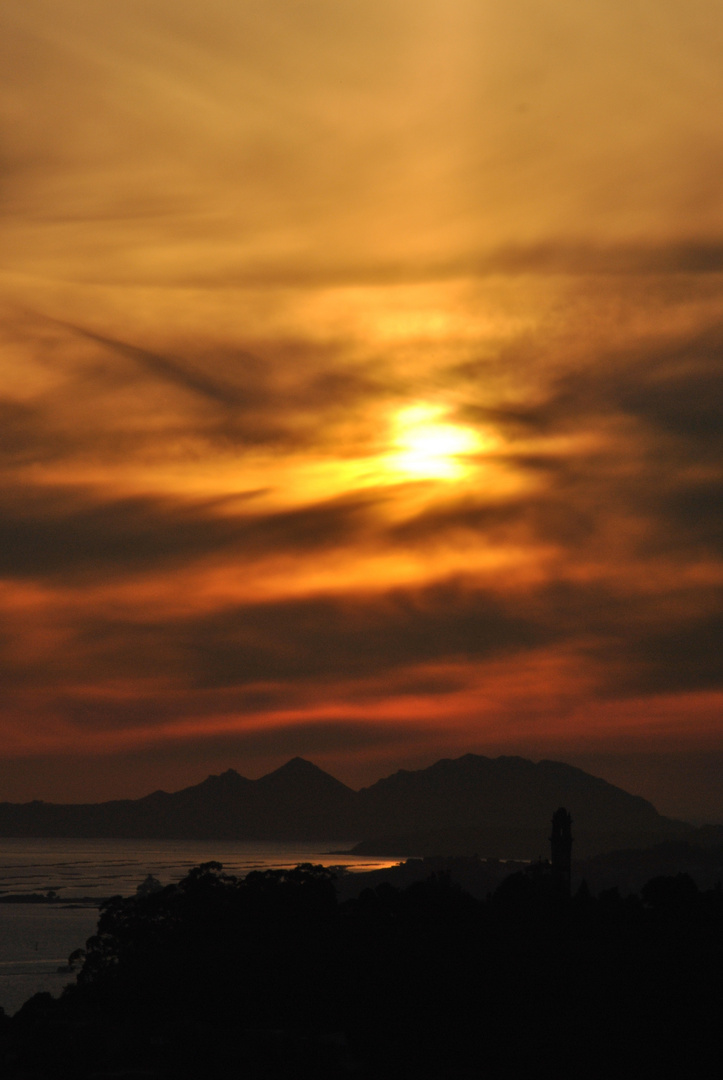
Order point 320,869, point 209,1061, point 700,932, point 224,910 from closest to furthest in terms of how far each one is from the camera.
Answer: point 209,1061, point 700,932, point 224,910, point 320,869

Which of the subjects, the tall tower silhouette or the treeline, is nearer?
the treeline

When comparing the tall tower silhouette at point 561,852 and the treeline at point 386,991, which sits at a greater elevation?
the tall tower silhouette at point 561,852

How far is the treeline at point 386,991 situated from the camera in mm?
56656

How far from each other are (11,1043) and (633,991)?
121 ft

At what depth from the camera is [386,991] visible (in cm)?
6838

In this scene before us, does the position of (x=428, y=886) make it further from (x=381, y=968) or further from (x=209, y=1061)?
(x=209, y=1061)

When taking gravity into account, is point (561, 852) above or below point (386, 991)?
above

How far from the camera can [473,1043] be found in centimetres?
5909

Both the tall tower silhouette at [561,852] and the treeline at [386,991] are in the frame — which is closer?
the treeline at [386,991]

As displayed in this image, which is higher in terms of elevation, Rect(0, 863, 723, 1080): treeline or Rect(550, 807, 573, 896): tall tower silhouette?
Rect(550, 807, 573, 896): tall tower silhouette

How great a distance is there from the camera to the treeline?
186ft

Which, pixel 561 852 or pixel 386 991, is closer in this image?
pixel 386 991

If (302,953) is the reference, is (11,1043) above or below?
below

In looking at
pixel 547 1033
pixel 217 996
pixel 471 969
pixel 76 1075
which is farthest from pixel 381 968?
pixel 76 1075
